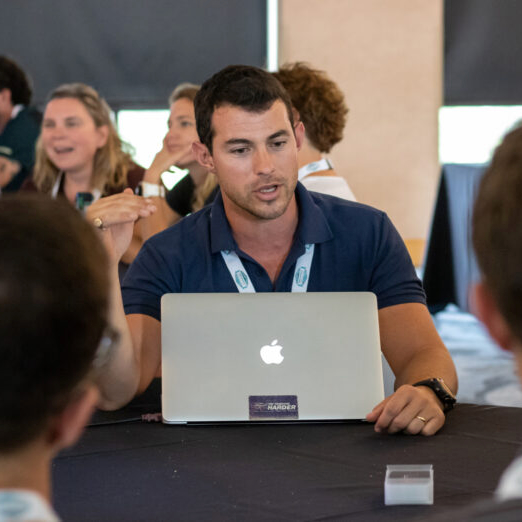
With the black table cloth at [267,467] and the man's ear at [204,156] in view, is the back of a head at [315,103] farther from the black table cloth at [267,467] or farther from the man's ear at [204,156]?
the black table cloth at [267,467]

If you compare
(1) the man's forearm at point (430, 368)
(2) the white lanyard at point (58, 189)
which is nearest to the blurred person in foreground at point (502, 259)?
(1) the man's forearm at point (430, 368)

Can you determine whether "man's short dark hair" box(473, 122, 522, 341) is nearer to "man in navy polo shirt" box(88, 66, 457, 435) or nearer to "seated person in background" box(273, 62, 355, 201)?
"man in navy polo shirt" box(88, 66, 457, 435)

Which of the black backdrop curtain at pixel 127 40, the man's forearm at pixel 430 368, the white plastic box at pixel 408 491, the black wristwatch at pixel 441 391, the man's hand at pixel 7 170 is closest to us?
the white plastic box at pixel 408 491

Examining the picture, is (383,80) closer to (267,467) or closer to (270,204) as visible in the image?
(270,204)

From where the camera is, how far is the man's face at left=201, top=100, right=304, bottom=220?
2.17 meters

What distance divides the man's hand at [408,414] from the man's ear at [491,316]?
2.76ft

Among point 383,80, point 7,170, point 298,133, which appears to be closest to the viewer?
point 298,133

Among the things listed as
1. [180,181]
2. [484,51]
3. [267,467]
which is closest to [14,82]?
[180,181]

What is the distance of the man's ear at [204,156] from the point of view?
7.76 feet

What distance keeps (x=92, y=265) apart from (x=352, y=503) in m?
0.67

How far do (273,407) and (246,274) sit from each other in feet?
1.76

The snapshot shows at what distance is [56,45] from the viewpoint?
280 inches

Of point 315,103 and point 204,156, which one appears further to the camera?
point 315,103

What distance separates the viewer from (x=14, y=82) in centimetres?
504
